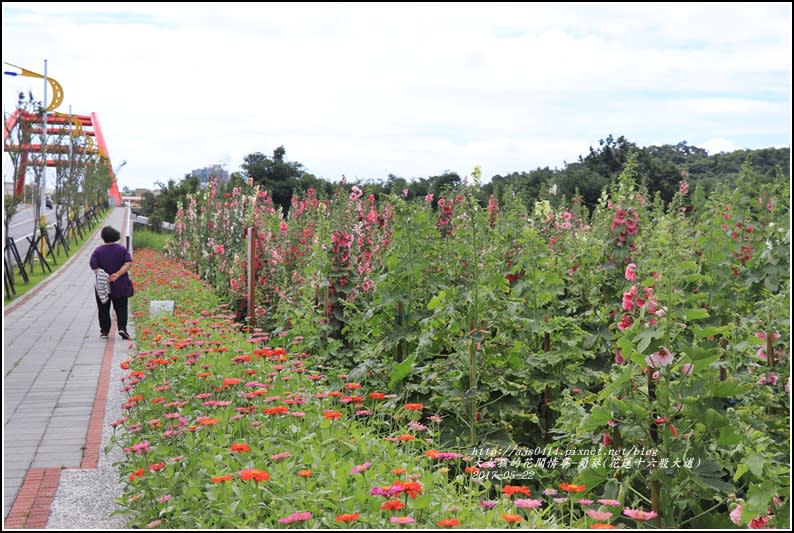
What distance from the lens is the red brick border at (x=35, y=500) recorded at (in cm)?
397

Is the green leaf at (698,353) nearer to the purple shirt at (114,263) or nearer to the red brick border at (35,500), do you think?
the red brick border at (35,500)

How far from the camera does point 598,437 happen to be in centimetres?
374

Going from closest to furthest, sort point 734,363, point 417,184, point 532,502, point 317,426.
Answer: point 532,502, point 734,363, point 317,426, point 417,184

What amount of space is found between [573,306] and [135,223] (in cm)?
4527

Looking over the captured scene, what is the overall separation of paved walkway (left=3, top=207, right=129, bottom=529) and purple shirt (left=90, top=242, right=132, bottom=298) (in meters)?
0.61

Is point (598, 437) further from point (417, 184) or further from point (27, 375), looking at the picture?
point (417, 184)

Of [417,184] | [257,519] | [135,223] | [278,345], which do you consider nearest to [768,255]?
[257,519]

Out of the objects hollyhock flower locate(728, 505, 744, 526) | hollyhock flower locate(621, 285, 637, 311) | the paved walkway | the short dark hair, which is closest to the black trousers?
the paved walkway

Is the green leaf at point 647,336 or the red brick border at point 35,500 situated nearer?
the green leaf at point 647,336

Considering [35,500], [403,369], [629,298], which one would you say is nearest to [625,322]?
[629,298]

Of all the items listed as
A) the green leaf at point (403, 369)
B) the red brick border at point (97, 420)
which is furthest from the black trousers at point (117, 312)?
the green leaf at point (403, 369)

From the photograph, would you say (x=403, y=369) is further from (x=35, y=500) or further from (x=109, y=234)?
(x=109, y=234)

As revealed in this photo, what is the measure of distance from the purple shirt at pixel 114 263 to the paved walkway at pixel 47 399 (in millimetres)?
606

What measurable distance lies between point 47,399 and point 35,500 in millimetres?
2685
